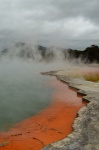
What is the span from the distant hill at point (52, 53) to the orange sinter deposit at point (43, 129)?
32145 millimetres

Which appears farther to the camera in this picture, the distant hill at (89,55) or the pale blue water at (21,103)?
the distant hill at (89,55)

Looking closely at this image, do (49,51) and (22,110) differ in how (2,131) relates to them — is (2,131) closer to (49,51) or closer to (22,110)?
(22,110)

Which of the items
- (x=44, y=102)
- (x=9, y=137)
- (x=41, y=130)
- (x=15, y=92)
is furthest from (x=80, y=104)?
(x=15, y=92)

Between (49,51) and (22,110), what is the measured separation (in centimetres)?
4182

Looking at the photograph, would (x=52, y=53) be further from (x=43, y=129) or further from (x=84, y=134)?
(x=84, y=134)

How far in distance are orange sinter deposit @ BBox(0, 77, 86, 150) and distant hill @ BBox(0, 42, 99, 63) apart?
3214 centimetres

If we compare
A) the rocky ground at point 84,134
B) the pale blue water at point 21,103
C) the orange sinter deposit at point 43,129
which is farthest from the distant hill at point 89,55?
the rocky ground at point 84,134

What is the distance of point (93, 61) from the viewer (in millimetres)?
43656

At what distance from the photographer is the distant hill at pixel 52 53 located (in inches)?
1762

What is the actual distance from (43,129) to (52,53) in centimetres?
4413

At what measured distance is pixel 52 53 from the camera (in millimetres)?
52781

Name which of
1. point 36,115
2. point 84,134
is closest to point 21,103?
point 36,115

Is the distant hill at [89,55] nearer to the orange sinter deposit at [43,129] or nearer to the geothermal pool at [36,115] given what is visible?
the geothermal pool at [36,115]

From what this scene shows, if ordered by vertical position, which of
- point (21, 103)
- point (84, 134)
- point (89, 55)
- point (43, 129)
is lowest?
point (21, 103)
